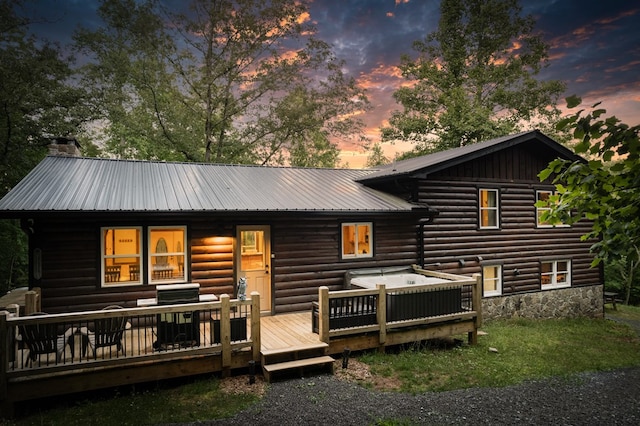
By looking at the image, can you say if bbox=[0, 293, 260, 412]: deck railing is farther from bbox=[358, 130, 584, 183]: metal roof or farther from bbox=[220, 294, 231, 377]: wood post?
bbox=[358, 130, 584, 183]: metal roof

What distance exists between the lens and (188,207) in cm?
910

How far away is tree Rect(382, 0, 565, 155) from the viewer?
83.7 ft

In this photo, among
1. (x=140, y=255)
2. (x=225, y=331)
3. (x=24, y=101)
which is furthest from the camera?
(x=24, y=101)

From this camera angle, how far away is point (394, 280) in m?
10.8

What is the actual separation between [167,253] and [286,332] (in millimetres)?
3458

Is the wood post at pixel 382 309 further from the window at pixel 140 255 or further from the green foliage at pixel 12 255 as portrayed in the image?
the green foliage at pixel 12 255

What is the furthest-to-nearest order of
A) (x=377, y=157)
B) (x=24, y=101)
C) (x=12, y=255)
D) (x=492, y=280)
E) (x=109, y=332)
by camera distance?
(x=377, y=157) → (x=12, y=255) → (x=24, y=101) → (x=492, y=280) → (x=109, y=332)

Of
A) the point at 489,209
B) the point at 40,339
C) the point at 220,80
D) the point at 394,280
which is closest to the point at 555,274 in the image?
the point at 489,209

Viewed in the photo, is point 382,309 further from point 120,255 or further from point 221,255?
point 120,255

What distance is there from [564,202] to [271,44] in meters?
22.4

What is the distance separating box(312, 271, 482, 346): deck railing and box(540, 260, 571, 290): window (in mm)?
6888

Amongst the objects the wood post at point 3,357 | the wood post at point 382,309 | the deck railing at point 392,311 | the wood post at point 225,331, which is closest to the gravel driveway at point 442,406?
the wood post at point 225,331

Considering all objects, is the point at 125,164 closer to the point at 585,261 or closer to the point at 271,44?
the point at 271,44

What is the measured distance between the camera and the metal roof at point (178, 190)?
860cm
